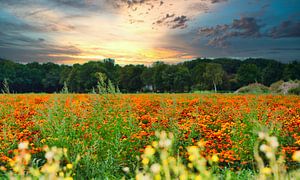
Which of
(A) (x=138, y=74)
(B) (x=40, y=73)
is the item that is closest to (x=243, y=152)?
(A) (x=138, y=74)

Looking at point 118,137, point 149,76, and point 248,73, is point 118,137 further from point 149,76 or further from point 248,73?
point 248,73

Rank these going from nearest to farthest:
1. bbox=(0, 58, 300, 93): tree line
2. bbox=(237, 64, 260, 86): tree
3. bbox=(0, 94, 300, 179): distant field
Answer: bbox=(0, 94, 300, 179): distant field → bbox=(0, 58, 300, 93): tree line → bbox=(237, 64, 260, 86): tree

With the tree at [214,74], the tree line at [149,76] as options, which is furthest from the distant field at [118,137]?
the tree at [214,74]

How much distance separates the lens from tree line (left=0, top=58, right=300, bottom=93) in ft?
169

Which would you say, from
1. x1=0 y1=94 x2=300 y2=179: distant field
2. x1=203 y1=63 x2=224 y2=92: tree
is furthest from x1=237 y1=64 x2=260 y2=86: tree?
x1=0 y1=94 x2=300 y2=179: distant field

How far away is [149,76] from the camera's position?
57.1 meters

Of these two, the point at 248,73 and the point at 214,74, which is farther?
the point at 248,73

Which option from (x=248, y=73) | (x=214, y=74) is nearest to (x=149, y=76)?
(x=214, y=74)

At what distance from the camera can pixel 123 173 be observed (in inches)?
208

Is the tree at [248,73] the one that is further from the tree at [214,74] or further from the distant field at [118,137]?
the distant field at [118,137]

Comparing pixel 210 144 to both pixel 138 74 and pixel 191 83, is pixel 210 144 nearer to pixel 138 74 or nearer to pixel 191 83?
pixel 191 83

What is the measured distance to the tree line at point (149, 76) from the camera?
51.6 metres

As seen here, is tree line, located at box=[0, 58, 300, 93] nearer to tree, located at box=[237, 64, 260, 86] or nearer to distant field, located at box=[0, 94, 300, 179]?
tree, located at box=[237, 64, 260, 86]

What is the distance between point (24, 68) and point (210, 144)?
55.6 meters
